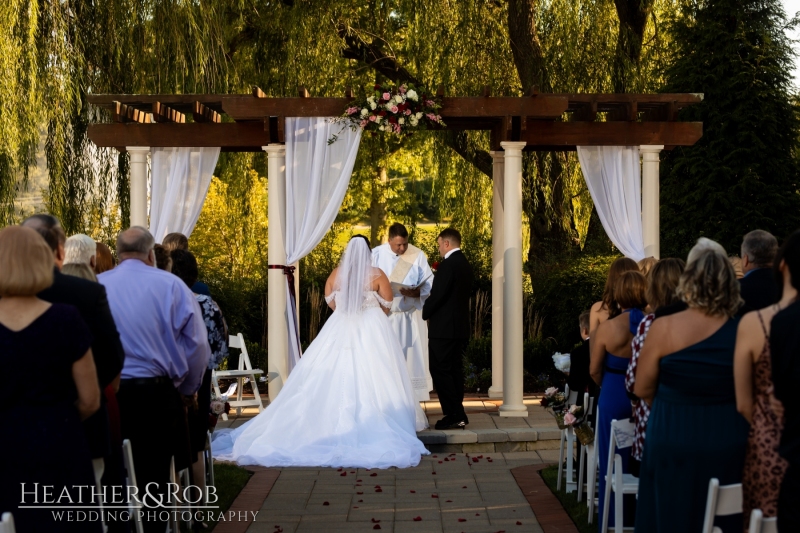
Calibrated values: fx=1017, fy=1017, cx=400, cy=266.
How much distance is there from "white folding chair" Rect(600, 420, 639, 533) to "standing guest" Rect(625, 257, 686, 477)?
81 mm

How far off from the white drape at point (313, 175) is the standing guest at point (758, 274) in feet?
17.9

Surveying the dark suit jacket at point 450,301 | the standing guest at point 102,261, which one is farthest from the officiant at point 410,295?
the standing guest at point 102,261

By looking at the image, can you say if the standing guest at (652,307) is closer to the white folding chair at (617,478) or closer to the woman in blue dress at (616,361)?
the white folding chair at (617,478)

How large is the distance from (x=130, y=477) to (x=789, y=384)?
3.24 meters

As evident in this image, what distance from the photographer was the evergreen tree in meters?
13.5

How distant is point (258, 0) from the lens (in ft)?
50.4

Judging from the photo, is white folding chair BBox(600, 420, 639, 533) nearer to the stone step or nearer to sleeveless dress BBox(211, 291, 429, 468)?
sleeveless dress BBox(211, 291, 429, 468)

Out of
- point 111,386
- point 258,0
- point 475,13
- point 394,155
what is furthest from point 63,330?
point 394,155

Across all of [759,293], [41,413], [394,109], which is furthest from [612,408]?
[394,109]

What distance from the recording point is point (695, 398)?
14.4ft

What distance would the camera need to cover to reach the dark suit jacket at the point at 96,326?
4.54 metres

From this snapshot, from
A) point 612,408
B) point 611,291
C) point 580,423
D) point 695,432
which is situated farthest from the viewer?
point 580,423

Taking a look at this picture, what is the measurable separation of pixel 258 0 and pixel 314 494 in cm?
971

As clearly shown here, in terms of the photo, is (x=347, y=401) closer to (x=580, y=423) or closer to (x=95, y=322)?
(x=580, y=423)
